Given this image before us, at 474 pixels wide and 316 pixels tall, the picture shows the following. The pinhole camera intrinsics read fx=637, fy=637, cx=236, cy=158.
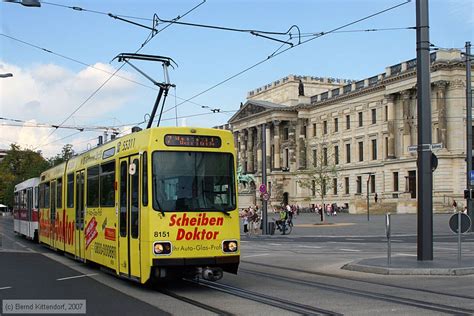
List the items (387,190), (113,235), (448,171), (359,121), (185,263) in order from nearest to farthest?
(185,263) → (113,235) → (448,171) → (387,190) → (359,121)

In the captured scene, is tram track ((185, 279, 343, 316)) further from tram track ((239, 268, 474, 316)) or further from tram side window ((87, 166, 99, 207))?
tram side window ((87, 166, 99, 207))

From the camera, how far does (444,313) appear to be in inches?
373

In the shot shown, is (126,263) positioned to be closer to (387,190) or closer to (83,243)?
(83,243)

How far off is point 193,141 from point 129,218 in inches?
78.4

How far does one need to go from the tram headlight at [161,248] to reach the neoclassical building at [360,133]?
5999 centimetres

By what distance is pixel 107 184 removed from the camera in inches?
563

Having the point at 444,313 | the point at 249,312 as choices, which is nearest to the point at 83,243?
the point at 249,312

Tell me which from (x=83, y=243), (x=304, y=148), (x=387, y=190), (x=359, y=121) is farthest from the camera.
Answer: (x=304, y=148)

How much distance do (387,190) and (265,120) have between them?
3525cm

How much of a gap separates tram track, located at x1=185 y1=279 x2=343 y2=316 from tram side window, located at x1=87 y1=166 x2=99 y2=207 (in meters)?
3.20

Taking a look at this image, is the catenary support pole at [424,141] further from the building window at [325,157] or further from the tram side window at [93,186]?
the building window at [325,157]

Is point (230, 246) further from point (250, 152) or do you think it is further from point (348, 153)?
point (250, 152)

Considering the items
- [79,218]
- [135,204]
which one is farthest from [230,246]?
[79,218]

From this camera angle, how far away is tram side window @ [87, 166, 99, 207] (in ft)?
50.2
